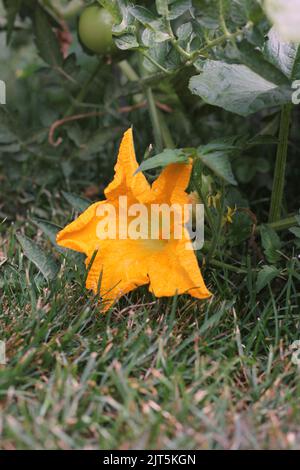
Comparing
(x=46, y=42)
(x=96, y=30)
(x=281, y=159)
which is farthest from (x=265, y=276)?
(x=46, y=42)

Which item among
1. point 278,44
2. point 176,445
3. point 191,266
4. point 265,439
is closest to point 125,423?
point 176,445

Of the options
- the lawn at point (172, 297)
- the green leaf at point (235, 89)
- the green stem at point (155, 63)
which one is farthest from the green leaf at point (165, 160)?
the green stem at point (155, 63)

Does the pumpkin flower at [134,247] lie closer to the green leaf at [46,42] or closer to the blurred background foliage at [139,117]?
the blurred background foliage at [139,117]

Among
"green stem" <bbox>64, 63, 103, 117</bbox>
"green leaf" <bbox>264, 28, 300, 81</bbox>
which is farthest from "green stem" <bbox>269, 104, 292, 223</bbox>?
"green stem" <bbox>64, 63, 103, 117</bbox>

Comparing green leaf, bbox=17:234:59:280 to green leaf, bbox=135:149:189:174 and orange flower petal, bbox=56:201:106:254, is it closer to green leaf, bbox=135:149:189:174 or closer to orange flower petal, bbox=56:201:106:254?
orange flower petal, bbox=56:201:106:254

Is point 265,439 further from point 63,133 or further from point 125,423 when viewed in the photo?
point 63,133

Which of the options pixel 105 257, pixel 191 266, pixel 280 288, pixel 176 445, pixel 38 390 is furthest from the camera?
pixel 280 288
